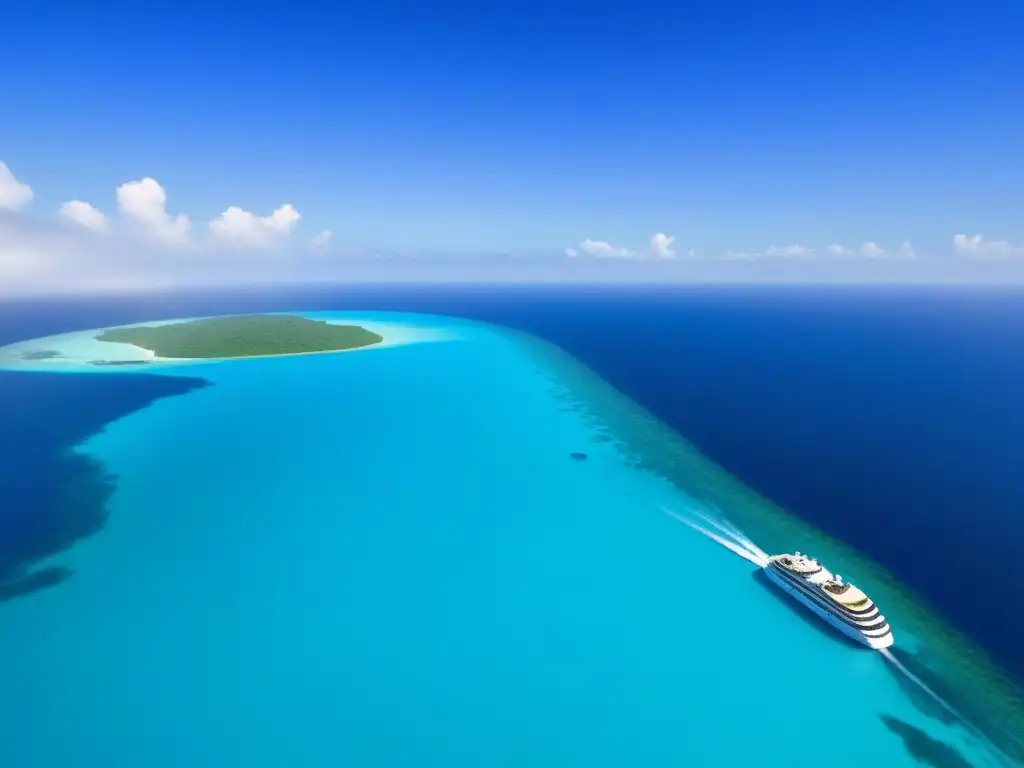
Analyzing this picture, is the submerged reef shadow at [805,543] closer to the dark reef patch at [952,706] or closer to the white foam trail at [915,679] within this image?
the dark reef patch at [952,706]

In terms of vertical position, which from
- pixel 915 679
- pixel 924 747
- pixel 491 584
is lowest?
pixel 924 747

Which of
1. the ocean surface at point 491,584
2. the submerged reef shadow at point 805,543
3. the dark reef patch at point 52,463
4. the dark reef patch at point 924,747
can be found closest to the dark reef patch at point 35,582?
the dark reef patch at point 52,463

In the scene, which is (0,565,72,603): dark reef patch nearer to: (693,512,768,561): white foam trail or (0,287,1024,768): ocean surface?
(0,287,1024,768): ocean surface

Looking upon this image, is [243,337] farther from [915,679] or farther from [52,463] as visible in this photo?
[915,679]

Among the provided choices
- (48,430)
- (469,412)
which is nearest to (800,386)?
(469,412)

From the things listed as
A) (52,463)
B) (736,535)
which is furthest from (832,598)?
(52,463)
